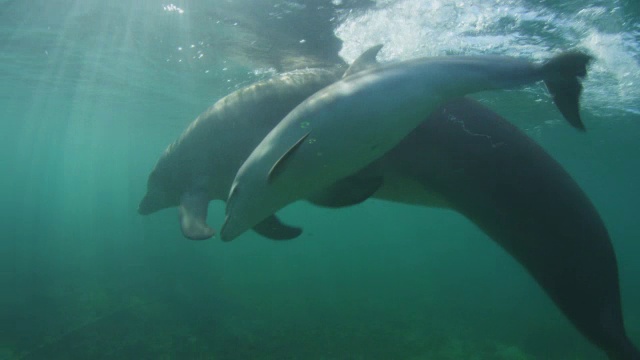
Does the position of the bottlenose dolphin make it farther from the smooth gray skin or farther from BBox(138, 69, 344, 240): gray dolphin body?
BBox(138, 69, 344, 240): gray dolphin body

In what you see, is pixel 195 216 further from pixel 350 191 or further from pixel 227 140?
pixel 350 191

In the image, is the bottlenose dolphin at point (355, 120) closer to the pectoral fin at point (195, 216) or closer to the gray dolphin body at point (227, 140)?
the pectoral fin at point (195, 216)

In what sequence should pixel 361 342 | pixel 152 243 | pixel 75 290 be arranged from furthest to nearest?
pixel 152 243 → pixel 75 290 → pixel 361 342

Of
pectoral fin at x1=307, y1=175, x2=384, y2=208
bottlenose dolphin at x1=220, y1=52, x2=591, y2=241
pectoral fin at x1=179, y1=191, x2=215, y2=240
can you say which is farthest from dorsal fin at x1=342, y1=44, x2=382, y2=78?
pectoral fin at x1=179, y1=191, x2=215, y2=240

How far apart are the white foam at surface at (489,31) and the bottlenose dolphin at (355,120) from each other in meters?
8.05

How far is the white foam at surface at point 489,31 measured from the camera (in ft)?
33.6

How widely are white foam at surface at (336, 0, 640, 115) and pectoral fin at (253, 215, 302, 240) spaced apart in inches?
291

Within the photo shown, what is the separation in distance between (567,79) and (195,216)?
3.88 meters

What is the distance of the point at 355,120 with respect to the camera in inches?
97.1

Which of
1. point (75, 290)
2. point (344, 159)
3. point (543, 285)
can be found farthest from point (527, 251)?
point (75, 290)

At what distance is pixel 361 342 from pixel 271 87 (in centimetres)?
1028

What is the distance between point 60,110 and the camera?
36188 millimetres

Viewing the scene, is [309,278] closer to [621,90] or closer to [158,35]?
[158,35]

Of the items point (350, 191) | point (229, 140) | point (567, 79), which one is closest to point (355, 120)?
point (350, 191)
